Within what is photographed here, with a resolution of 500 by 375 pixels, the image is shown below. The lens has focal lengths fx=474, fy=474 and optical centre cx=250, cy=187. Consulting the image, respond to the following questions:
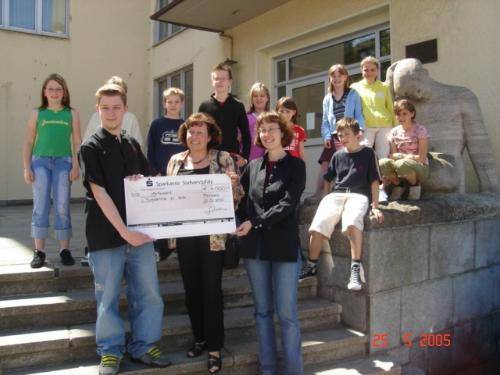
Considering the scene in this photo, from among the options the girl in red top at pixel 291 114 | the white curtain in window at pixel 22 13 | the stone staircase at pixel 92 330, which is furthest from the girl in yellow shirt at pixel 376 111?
the white curtain in window at pixel 22 13

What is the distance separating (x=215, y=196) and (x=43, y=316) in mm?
1598

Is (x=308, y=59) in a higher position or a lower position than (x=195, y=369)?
→ higher

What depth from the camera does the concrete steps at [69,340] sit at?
3.10 metres

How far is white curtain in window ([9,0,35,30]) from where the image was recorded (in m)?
11.8

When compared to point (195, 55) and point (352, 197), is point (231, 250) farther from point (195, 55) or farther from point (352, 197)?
point (195, 55)

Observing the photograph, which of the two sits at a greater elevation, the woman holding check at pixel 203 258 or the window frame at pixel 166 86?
the window frame at pixel 166 86

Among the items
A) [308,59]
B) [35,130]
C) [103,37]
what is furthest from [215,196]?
[103,37]

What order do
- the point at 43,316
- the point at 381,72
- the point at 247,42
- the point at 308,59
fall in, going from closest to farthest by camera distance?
1. the point at 43,316
2. the point at 381,72
3. the point at 308,59
4. the point at 247,42

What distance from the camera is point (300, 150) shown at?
4.73 m

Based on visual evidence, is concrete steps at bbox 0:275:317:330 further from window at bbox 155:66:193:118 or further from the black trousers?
window at bbox 155:66:193:118

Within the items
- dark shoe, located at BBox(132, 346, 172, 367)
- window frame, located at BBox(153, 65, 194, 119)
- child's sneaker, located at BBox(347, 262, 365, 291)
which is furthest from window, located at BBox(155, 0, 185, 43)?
dark shoe, located at BBox(132, 346, 172, 367)

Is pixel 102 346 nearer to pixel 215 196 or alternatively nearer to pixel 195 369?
pixel 195 369

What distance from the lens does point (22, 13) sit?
11.9m
